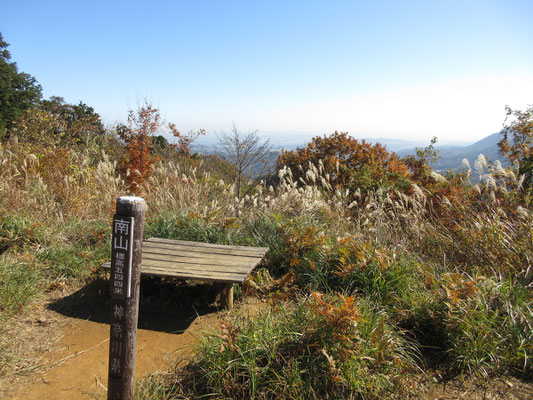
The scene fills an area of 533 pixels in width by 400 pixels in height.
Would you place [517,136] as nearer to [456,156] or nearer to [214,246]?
[214,246]

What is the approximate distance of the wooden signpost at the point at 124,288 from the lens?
1.88m

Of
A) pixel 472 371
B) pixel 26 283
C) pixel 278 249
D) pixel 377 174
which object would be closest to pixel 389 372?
pixel 472 371

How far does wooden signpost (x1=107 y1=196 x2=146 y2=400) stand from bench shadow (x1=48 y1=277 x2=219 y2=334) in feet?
4.73

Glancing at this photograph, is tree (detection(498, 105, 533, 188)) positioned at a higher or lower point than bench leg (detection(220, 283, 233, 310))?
higher

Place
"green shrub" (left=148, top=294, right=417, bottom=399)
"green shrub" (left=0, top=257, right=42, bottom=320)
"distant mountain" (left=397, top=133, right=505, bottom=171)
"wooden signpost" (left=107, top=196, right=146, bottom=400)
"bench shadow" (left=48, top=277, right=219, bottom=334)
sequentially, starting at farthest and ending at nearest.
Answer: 1. "distant mountain" (left=397, top=133, right=505, bottom=171)
2. "bench shadow" (left=48, top=277, right=219, bottom=334)
3. "green shrub" (left=0, top=257, right=42, bottom=320)
4. "green shrub" (left=148, top=294, right=417, bottom=399)
5. "wooden signpost" (left=107, top=196, right=146, bottom=400)

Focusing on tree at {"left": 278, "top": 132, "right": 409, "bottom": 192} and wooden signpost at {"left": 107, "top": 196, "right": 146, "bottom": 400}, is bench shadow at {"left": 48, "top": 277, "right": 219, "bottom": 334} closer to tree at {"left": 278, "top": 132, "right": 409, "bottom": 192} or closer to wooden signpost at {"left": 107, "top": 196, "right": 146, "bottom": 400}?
wooden signpost at {"left": 107, "top": 196, "right": 146, "bottom": 400}

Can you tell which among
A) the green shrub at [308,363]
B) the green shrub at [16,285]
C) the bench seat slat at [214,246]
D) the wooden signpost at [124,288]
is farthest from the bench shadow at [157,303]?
the wooden signpost at [124,288]

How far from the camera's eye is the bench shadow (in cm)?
368

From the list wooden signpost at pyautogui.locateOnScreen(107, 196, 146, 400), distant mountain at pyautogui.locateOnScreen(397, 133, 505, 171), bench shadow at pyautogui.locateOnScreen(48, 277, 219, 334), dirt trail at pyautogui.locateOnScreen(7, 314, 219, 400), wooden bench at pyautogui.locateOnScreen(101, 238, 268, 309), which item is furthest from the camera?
distant mountain at pyautogui.locateOnScreen(397, 133, 505, 171)

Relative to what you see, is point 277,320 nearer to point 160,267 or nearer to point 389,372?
point 389,372

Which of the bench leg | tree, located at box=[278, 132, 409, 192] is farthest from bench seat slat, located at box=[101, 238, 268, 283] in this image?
tree, located at box=[278, 132, 409, 192]

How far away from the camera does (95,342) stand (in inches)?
Answer: 129

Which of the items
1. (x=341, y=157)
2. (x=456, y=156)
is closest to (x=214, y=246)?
(x=341, y=157)

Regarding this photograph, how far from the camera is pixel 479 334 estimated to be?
9.08ft
